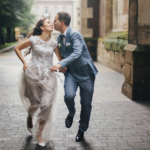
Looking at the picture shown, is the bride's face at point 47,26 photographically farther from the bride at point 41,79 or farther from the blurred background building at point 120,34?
the blurred background building at point 120,34

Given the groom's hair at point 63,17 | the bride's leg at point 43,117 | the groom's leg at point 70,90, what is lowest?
the bride's leg at point 43,117

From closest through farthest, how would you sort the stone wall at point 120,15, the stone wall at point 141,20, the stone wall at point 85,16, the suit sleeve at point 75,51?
1. the suit sleeve at point 75,51
2. the stone wall at point 141,20
3. the stone wall at point 120,15
4. the stone wall at point 85,16

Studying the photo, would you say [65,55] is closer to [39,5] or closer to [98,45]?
[98,45]

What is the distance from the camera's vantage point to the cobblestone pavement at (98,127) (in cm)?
382

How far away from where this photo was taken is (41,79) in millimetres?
3854

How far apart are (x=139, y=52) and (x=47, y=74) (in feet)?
11.0

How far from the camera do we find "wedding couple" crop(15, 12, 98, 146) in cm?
378

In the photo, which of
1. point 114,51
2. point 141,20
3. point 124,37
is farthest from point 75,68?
point 114,51

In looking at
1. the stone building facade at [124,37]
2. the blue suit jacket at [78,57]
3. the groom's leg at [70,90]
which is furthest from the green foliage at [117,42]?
the groom's leg at [70,90]

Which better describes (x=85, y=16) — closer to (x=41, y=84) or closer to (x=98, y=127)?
(x=98, y=127)

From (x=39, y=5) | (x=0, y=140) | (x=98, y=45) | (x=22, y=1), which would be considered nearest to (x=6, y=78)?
(x=0, y=140)

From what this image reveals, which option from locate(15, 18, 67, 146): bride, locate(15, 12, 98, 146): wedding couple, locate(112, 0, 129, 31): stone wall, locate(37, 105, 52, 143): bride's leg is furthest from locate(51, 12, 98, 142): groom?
locate(112, 0, 129, 31): stone wall

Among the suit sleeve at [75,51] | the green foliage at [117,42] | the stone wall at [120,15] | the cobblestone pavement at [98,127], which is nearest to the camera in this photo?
the suit sleeve at [75,51]

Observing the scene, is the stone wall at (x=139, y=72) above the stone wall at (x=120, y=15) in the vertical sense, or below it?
below
